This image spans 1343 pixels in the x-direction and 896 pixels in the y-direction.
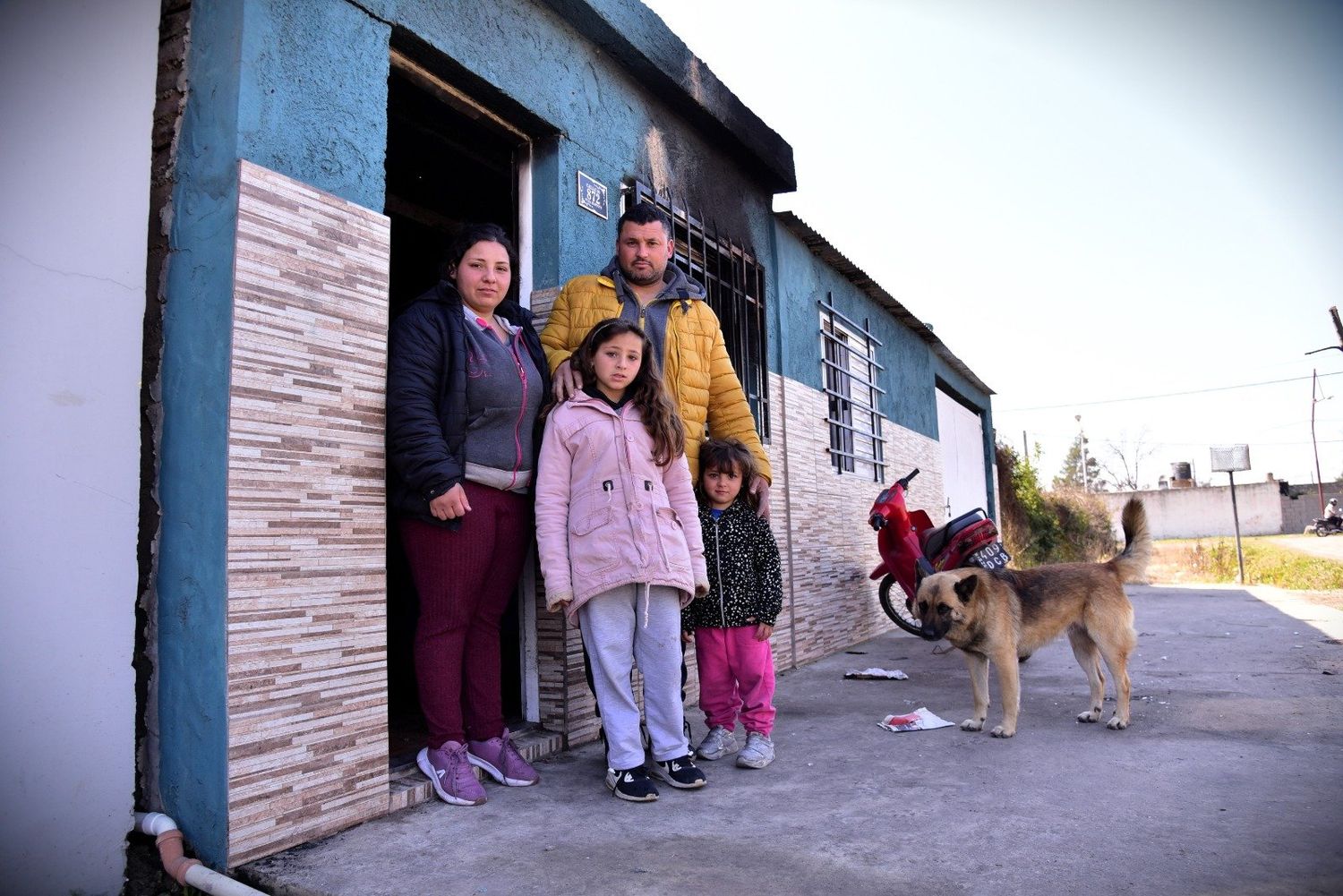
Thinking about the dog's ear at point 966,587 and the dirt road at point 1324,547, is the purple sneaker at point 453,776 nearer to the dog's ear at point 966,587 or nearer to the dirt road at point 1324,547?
the dog's ear at point 966,587

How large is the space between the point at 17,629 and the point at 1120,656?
4296 mm

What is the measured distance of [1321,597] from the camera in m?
9.44

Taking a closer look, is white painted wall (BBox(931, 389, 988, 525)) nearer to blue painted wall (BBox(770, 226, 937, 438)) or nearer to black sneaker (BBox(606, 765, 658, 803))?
blue painted wall (BBox(770, 226, 937, 438))

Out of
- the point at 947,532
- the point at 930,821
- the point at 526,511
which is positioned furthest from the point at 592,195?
the point at 947,532

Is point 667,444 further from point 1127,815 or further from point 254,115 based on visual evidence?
point 1127,815

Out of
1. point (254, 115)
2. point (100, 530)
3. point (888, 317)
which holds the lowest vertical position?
point (100, 530)

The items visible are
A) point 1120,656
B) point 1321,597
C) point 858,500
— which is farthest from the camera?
point 1321,597

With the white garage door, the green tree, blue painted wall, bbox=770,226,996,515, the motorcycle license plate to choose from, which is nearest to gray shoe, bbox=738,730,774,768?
blue painted wall, bbox=770,226,996,515

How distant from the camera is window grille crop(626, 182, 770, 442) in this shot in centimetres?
508

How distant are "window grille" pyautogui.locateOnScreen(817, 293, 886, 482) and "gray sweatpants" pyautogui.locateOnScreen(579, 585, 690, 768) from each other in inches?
174

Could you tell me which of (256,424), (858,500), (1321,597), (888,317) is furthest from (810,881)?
(1321,597)

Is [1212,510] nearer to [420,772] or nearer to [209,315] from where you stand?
[420,772]

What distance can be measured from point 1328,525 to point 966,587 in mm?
35573

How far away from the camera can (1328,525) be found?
31.0 metres
